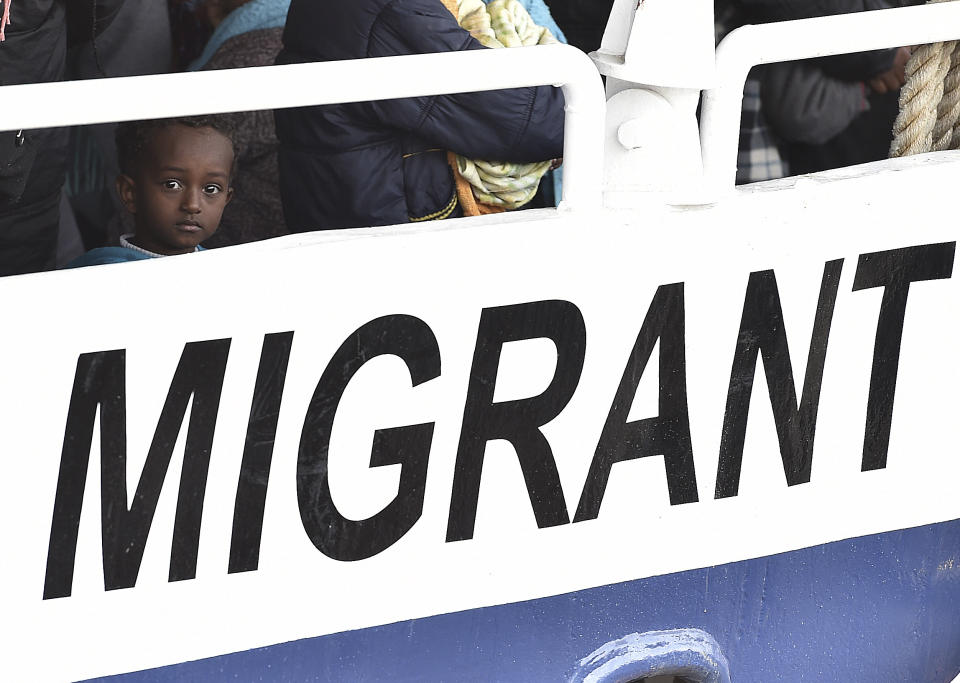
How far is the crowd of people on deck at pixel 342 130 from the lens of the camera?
2223mm

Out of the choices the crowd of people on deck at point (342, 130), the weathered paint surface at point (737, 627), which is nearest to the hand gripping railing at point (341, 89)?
the crowd of people on deck at point (342, 130)

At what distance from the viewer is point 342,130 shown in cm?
226

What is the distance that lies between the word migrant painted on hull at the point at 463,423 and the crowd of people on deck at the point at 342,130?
1.38ft

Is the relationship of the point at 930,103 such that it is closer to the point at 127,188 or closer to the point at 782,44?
the point at 782,44

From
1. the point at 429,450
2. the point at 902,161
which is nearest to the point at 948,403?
the point at 902,161

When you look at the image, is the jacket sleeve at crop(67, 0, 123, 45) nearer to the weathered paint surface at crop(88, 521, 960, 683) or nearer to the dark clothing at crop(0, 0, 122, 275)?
the dark clothing at crop(0, 0, 122, 275)

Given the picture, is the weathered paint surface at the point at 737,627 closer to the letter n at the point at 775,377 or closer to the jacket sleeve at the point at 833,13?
the letter n at the point at 775,377

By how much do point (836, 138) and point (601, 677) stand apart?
5.18ft

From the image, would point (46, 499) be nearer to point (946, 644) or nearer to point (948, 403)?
point (948, 403)

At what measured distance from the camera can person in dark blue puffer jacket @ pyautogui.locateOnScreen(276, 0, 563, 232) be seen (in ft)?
7.21

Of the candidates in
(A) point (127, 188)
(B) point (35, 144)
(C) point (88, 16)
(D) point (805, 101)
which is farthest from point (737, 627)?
(C) point (88, 16)

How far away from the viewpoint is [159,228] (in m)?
2.53

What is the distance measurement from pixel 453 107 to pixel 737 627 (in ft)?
3.47

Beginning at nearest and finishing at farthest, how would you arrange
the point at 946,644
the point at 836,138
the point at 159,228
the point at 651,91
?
the point at 651,91 < the point at 946,644 < the point at 159,228 < the point at 836,138
